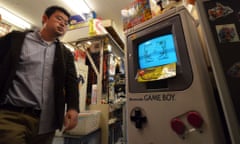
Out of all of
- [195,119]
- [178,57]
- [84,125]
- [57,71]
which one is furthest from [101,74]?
Result: [195,119]

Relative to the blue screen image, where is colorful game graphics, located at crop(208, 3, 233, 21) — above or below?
above

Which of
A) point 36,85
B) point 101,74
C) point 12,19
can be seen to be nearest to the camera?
point 36,85

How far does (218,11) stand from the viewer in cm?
52

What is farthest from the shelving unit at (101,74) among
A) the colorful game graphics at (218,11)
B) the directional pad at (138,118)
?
the colorful game graphics at (218,11)

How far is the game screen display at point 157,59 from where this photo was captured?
0.64 m

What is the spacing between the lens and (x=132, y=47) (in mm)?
836

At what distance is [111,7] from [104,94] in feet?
8.25

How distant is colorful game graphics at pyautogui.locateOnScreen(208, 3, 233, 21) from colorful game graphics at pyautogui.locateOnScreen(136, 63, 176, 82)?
0.25m

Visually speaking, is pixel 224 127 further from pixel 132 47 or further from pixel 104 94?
pixel 104 94

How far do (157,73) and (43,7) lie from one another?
3846 millimetres

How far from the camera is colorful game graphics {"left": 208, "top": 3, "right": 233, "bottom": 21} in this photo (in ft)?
1.66

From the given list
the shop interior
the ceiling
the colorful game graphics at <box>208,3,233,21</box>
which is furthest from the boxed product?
the ceiling

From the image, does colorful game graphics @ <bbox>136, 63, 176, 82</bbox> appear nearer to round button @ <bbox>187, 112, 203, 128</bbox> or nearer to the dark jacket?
round button @ <bbox>187, 112, 203, 128</bbox>

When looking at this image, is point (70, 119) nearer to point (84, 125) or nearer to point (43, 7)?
point (84, 125)
